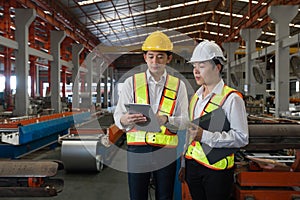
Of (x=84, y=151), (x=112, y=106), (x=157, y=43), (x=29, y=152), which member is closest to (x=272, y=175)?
(x=157, y=43)

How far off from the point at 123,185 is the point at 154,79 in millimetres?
2917

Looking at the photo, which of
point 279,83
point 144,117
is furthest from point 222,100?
point 279,83

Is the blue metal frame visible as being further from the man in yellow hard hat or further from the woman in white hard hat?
the woman in white hard hat

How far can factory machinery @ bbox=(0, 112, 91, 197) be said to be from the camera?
87.4 inches

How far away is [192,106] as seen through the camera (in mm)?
1858

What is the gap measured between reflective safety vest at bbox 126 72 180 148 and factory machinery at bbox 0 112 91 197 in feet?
2.70

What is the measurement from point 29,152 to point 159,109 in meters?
4.71

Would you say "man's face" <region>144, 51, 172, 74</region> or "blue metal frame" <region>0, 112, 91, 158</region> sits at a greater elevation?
"man's face" <region>144, 51, 172, 74</region>

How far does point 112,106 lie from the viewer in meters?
8.38

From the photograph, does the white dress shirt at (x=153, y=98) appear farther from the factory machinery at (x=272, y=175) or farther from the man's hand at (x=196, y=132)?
the factory machinery at (x=272, y=175)

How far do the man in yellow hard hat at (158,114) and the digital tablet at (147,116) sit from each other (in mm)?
53

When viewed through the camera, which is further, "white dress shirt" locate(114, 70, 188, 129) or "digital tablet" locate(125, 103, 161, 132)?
"white dress shirt" locate(114, 70, 188, 129)

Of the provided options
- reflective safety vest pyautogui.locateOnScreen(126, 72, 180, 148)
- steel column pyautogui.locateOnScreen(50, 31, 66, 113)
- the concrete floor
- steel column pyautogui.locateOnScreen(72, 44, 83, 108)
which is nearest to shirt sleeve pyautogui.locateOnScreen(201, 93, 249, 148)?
reflective safety vest pyautogui.locateOnScreen(126, 72, 180, 148)

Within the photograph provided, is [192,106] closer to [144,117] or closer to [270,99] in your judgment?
[144,117]
